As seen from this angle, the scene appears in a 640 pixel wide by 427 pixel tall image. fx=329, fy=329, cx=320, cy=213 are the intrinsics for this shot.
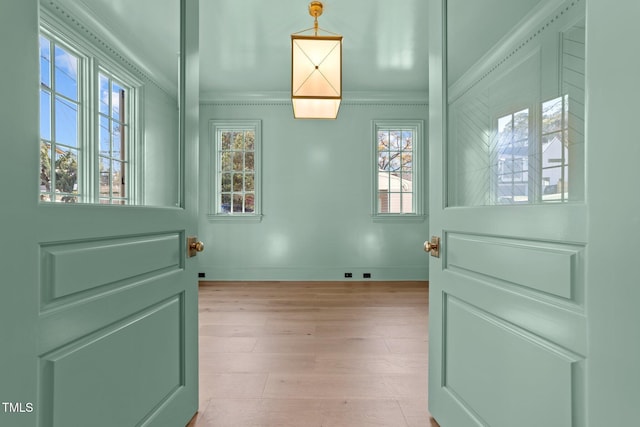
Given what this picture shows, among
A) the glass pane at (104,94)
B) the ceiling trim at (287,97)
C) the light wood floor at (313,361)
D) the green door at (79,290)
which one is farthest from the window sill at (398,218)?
the glass pane at (104,94)

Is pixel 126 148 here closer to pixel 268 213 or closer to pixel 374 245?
pixel 268 213

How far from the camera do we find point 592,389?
67 centimetres

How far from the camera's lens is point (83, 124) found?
939mm

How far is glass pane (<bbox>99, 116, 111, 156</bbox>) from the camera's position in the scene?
102 centimetres

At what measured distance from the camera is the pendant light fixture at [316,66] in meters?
2.60

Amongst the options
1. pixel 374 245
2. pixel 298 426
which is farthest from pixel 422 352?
pixel 374 245

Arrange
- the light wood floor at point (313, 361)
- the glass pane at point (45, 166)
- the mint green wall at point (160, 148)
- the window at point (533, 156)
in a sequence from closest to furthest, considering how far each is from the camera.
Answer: the glass pane at point (45, 166) → the window at point (533, 156) → the mint green wall at point (160, 148) → the light wood floor at point (313, 361)

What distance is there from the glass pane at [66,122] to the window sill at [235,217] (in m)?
4.24

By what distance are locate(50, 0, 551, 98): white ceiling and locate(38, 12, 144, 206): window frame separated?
0.07 meters

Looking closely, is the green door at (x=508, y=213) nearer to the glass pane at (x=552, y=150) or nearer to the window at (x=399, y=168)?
the glass pane at (x=552, y=150)

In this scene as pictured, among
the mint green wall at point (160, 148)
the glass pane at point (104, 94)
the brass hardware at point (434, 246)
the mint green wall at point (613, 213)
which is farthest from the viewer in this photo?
the brass hardware at point (434, 246)

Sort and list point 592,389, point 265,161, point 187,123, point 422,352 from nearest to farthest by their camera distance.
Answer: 1. point 592,389
2. point 187,123
3. point 422,352
4. point 265,161

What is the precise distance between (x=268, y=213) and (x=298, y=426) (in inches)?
148

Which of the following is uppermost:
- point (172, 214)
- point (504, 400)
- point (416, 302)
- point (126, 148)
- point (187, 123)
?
point (187, 123)
